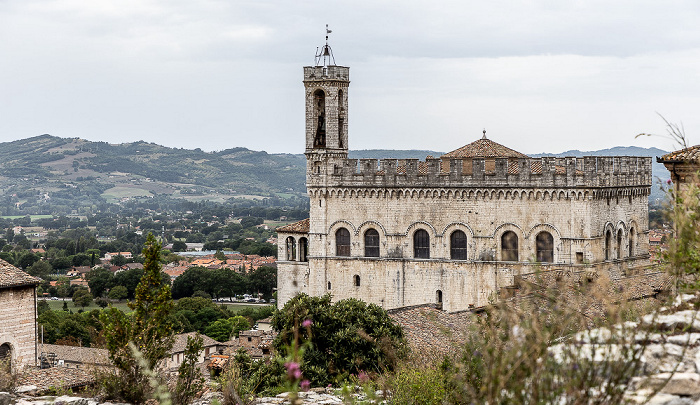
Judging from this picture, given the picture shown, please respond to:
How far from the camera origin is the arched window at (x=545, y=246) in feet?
117

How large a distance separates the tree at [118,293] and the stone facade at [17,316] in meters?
69.0

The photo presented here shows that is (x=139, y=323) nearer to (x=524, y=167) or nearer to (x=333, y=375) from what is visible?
(x=333, y=375)

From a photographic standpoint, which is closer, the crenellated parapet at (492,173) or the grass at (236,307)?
the crenellated parapet at (492,173)

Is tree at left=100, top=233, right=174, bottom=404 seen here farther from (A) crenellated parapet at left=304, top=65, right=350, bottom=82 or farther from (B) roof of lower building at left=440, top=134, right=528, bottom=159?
(A) crenellated parapet at left=304, top=65, right=350, bottom=82

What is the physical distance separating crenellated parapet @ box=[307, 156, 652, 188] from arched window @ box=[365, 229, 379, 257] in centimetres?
196

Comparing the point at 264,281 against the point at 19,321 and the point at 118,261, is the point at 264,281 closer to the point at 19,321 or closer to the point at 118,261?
the point at 118,261

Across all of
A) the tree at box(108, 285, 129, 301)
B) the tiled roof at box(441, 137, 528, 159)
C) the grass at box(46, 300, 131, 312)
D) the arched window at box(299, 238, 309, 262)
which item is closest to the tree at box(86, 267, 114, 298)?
the grass at box(46, 300, 131, 312)

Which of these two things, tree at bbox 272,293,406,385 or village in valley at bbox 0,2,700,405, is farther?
tree at bbox 272,293,406,385

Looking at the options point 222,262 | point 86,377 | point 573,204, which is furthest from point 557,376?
point 222,262

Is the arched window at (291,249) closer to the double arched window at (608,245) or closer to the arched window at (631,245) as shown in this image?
the double arched window at (608,245)

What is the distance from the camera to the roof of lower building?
126 feet

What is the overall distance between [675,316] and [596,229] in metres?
27.6

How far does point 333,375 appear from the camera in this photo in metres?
20.6

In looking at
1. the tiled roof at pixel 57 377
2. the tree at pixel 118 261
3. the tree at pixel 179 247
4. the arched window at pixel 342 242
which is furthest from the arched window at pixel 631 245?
the tree at pixel 179 247
